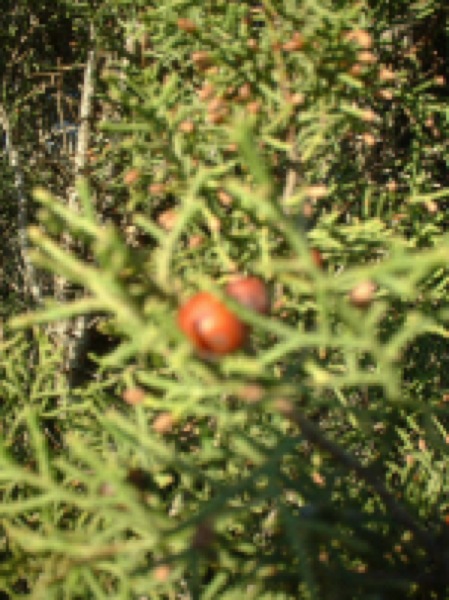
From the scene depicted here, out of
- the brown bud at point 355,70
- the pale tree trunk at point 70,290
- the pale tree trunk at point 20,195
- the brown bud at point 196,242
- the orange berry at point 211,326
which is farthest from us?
the pale tree trunk at point 20,195

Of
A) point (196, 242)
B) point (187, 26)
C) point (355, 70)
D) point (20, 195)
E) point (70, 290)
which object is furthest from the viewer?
point (20, 195)

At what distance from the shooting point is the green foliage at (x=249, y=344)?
3.32 feet

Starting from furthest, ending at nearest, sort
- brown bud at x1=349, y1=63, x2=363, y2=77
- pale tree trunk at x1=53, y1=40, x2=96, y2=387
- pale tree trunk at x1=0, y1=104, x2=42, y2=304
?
pale tree trunk at x1=0, y1=104, x2=42, y2=304 < pale tree trunk at x1=53, y1=40, x2=96, y2=387 < brown bud at x1=349, y1=63, x2=363, y2=77

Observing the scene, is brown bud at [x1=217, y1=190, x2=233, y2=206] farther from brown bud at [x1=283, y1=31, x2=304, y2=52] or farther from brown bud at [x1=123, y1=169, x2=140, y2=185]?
brown bud at [x1=283, y1=31, x2=304, y2=52]

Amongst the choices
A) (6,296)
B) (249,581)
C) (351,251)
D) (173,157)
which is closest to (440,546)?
(249,581)

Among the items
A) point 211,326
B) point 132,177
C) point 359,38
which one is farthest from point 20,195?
point 211,326

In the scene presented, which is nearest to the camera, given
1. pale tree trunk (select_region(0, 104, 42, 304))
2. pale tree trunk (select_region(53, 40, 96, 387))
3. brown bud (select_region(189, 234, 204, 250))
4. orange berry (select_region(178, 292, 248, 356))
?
orange berry (select_region(178, 292, 248, 356))

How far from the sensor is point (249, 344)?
115 cm

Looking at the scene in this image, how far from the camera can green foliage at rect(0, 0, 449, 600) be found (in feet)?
3.32

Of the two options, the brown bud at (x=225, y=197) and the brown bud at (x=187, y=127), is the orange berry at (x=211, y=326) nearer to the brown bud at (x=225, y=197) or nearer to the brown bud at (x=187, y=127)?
the brown bud at (x=225, y=197)

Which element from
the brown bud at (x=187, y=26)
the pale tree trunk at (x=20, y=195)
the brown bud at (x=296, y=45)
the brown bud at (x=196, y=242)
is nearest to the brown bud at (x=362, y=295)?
the brown bud at (x=196, y=242)

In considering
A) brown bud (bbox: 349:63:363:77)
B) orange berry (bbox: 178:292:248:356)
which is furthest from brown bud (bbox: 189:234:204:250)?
brown bud (bbox: 349:63:363:77)

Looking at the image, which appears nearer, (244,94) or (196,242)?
(196,242)

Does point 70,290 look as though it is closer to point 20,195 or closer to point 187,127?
point 20,195
